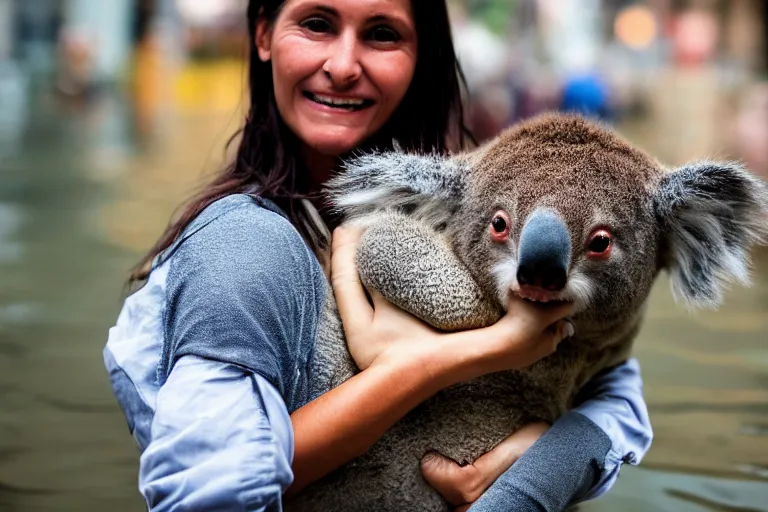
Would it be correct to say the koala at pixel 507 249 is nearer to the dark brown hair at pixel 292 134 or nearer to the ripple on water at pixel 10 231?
the dark brown hair at pixel 292 134

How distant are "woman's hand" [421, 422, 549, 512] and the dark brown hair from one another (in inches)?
18.7

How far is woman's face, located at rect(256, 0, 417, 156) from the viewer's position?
1848 mm

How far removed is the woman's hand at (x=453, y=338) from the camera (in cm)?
159

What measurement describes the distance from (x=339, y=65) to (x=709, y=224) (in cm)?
76

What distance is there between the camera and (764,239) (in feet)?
5.79

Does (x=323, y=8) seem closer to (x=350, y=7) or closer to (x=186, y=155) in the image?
(x=350, y=7)

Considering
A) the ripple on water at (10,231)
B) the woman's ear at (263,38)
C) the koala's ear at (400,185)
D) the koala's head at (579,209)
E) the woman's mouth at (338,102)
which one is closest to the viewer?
the koala's head at (579,209)

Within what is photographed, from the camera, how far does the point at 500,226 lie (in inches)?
64.3

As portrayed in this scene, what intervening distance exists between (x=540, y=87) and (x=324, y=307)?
26.7 feet

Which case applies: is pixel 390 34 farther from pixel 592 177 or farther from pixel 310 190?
pixel 592 177

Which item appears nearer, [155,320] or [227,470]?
[227,470]

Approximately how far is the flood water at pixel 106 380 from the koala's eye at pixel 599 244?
1065mm

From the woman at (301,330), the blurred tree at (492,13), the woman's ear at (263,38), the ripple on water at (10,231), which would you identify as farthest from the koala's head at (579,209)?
the blurred tree at (492,13)

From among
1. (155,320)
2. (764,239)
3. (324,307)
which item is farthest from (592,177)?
(155,320)
